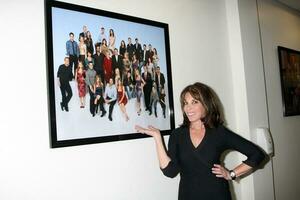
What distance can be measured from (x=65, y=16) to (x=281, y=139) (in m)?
2.45

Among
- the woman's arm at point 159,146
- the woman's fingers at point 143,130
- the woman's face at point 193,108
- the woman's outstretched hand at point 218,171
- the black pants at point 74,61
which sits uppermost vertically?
the black pants at point 74,61

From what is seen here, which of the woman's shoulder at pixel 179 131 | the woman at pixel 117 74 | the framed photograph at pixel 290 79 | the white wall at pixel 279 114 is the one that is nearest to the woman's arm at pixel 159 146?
the woman's shoulder at pixel 179 131

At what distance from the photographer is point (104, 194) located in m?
1.54

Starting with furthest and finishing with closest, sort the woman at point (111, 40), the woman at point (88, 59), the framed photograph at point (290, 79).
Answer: the framed photograph at point (290, 79) < the woman at point (111, 40) < the woman at point (88, 59)

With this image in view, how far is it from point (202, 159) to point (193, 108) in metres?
0.31

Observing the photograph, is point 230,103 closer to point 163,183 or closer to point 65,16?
point 163,183

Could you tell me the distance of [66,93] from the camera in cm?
142

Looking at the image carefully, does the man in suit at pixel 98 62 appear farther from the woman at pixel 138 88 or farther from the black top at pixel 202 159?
the black top at pixel 202 159

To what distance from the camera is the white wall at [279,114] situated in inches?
109

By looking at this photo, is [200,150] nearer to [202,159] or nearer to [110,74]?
[202,159]

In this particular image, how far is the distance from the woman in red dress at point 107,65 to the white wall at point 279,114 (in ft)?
5.96

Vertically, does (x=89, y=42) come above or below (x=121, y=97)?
above

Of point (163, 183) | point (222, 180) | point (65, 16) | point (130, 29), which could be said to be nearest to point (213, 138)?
point (222, 180)

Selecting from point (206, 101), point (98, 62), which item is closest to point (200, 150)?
point (206, 101)
